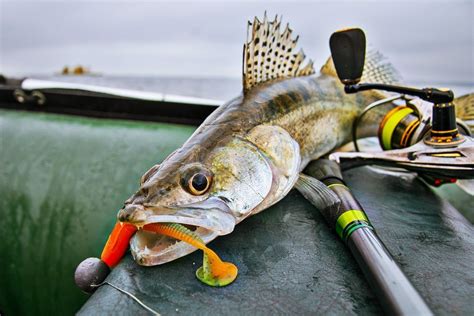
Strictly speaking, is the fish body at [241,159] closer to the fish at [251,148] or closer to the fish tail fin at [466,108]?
the fish at [251,148]

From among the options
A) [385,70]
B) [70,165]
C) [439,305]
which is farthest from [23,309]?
[385,70]

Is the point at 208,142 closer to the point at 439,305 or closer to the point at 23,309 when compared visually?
the point at 439,305

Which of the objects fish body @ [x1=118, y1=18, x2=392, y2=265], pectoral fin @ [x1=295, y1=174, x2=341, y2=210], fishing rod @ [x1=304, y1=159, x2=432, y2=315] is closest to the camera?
fishing rod @ [x1=304, y1=159, x2=432, y2=315]

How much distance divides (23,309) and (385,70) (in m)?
2.56

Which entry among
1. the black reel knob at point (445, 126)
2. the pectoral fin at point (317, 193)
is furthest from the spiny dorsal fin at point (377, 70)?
the pectoral fin at point (317, 193)

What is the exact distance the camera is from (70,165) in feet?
7.75

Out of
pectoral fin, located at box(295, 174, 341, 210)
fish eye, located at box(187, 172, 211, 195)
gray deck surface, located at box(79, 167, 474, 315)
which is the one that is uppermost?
fish eye, located at box(187, 172, 211, 195)

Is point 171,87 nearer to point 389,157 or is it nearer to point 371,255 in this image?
point 389,157

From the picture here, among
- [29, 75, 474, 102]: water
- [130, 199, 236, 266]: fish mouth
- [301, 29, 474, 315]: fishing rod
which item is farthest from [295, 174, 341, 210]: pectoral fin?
[29, 75, 474, 102]: water

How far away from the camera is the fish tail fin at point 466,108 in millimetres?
2150

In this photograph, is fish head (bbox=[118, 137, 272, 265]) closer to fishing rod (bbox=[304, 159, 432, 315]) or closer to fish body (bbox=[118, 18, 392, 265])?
fish body (bbox=[118, 18, 392, 265])

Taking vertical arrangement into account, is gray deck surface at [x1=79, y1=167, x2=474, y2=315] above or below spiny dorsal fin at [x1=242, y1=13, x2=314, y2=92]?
below

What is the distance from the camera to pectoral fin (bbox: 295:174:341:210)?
55.8 inches

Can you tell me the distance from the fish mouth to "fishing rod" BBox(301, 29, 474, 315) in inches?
15.9
